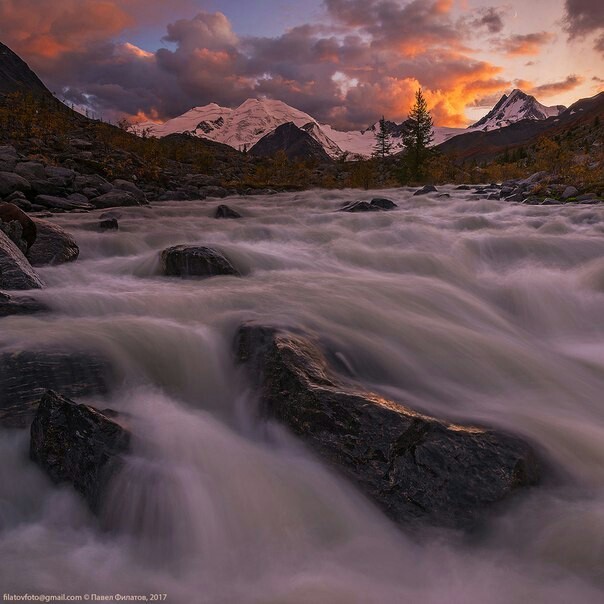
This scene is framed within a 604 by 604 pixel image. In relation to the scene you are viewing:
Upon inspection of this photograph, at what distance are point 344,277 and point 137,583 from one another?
19.5 feet

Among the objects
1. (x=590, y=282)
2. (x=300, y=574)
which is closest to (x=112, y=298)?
(x=300, y=574)

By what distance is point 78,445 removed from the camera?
9.65ft

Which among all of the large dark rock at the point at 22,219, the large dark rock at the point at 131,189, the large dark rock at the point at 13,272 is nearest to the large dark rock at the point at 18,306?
the large dark rock at the point at 13,272

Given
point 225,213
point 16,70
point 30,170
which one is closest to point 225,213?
point 225,213

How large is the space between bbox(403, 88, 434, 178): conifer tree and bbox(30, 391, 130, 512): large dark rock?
3581 cm

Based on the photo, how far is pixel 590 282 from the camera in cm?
750

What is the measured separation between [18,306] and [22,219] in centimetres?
328

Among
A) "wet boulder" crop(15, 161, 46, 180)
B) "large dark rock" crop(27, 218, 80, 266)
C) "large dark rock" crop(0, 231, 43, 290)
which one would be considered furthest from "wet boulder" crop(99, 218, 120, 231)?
Result: "wet boulder" crop(15, 161, 46, 180)

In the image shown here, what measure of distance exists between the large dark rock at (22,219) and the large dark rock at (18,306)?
2.81m

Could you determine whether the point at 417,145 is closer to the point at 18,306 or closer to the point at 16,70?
the point at 18,306

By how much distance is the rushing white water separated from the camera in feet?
7.93

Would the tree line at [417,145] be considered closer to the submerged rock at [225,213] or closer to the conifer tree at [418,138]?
the conifer tree at [418,138]

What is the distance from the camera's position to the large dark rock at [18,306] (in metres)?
4.84

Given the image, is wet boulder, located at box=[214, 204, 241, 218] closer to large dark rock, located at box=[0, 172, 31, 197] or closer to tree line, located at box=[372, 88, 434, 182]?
large dark rock, located at box=[0, 172, 31, 197]
